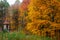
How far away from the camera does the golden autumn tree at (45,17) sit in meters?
13.9

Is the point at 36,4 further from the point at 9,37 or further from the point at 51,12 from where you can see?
the point at 9,37

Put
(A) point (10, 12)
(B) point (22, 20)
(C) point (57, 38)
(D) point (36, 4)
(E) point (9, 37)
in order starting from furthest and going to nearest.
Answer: (A) point (10, 12)
(B) point (22, 20)
(D) point (36, 4)
(C) point (57, 38)
(E) point (9, 37)

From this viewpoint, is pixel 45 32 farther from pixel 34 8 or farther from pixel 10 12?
pixel 10 12

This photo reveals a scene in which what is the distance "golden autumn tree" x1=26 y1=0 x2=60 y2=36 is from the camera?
1390 cm

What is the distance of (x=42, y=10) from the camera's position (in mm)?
13930

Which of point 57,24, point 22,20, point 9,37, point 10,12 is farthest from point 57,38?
point 10,12

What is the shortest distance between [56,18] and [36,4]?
66.9 inches

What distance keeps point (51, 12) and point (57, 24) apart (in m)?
0.93

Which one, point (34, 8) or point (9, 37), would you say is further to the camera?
point (34, 8)

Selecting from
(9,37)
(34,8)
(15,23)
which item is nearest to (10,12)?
(15,23)

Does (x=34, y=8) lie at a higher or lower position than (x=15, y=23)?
higher

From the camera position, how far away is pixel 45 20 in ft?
46.0

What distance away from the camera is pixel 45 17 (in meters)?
14.1

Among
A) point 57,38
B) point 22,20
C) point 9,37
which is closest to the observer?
point 9,37
